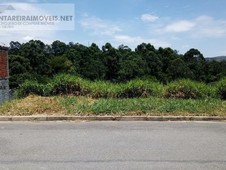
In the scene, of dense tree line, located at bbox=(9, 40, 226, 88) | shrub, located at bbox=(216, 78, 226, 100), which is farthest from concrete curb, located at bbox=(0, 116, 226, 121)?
dense tree line, located at bbox=(9, 40, 226, 88)

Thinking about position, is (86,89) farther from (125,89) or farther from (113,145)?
(113,145)

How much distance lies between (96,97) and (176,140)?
220 inches

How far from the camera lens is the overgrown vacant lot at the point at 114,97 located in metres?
9.12

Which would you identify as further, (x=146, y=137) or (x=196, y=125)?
(x=196, y=125)

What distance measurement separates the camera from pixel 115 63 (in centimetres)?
4572

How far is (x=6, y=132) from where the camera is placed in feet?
23.1

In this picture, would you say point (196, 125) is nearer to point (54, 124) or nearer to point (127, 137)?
point (127, 137)

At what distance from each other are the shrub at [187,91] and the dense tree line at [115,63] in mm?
21343

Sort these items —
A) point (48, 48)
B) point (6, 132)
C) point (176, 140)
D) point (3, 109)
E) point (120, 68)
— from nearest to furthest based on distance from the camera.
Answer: point (176, 140) → point (6, 132) → point (3, 109) → point (120, 68) → point (48, 48)

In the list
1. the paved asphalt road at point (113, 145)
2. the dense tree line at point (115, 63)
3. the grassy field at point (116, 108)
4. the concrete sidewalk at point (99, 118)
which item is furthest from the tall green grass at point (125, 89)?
the dense tree line at point (115, 63)

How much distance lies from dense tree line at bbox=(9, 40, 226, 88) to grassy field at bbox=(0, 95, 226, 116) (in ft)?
76.5

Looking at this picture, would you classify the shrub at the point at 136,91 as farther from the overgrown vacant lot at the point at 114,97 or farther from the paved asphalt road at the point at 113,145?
the paved asphalt road at the point at 113,145

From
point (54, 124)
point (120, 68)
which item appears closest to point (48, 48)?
point (120, 68)

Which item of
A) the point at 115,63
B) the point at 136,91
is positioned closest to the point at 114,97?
the point at 136,91
